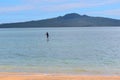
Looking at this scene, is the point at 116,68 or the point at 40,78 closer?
the point at 40,78

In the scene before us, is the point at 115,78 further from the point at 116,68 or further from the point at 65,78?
the point at 116,68

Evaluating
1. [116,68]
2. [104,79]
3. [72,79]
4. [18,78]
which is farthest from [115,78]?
[116,68]

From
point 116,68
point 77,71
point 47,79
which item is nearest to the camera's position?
point 47,79

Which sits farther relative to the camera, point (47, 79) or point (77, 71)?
point (77, 71)

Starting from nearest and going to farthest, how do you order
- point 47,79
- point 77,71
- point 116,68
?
point 47,79
point 77,71
point 116,68

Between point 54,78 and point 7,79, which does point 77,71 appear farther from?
point 7,79

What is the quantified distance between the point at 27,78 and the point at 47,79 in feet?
4.23

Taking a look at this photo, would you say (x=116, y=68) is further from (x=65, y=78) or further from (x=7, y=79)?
(x=7, y=79)

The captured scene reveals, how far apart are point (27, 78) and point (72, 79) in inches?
103

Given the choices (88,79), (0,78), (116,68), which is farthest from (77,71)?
(0,78)

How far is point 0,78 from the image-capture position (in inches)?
812

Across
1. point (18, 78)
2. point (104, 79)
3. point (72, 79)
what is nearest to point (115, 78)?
point (104, 79)

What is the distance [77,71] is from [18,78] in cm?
634

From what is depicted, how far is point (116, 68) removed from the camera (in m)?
28.6
